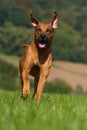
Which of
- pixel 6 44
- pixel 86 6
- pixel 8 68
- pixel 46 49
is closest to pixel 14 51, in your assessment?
pixel 6 44

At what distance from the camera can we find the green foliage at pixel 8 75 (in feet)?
304

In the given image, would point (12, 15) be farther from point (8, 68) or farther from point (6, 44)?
point (8, 68)

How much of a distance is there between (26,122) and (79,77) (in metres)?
95.7

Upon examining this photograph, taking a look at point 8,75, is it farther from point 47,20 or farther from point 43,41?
point 43,41

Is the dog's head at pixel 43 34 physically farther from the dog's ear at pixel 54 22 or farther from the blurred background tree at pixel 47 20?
the blurred background tree at pixel 47 20

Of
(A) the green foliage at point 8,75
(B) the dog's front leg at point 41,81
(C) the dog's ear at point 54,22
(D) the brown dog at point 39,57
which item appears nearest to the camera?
(B) the dog's front leg at point 41,81

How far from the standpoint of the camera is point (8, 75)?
339 ft

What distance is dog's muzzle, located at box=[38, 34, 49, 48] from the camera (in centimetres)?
818

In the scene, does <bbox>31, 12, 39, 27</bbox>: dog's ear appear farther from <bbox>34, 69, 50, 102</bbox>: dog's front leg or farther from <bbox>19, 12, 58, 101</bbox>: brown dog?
<bbox>34, 69, 50, 102</bbox>: dog's front leg

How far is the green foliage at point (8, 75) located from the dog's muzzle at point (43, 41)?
264ft

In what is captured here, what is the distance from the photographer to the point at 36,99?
7941 mm

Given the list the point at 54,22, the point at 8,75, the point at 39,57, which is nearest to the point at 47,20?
the point at 8,75

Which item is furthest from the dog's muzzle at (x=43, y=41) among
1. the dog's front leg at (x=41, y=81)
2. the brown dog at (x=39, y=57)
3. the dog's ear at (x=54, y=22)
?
the dog's ear at (x=54, y=22)

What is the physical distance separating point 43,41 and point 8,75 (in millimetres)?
95375
